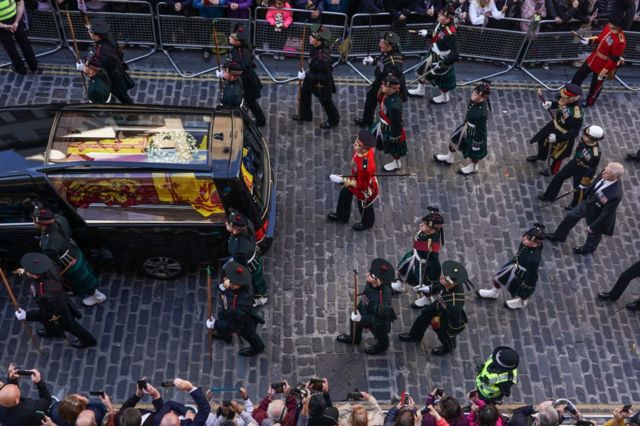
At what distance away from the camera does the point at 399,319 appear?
385 inches

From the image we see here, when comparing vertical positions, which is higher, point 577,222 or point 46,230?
point 46,230

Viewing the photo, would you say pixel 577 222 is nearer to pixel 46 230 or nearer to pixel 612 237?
pixel 612 237

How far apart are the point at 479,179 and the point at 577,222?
1.67m

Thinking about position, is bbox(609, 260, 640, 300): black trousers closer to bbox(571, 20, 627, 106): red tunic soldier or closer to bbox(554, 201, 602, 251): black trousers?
bbox(554, 201, 602, 251): black trousers

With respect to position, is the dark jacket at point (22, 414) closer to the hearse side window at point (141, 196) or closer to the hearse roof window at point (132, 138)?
the hearse side window at point (141, 196)

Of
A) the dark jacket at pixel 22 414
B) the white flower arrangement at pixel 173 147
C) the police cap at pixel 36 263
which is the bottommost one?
the dark jacket at pixel 22 414

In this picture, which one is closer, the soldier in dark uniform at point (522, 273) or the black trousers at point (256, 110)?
the soldier in dark uniform at point (522, 273)

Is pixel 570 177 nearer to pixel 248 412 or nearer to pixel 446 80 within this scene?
pixel 446 80

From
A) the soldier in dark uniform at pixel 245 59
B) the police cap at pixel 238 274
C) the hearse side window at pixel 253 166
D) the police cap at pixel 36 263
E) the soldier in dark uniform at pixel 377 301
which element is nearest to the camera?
the police cap at pixel 36 263

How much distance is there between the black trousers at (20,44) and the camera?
38.6 feet

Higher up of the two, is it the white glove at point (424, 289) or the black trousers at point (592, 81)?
the black trousers at point (592, 81)

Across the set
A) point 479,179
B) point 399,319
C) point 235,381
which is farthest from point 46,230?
point 479,179

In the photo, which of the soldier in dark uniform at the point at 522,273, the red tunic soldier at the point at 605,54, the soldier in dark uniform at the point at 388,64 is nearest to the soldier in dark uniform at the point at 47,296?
the soldier in dark uniform at the point at 522,273

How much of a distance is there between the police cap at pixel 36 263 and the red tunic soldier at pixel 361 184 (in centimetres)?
388
